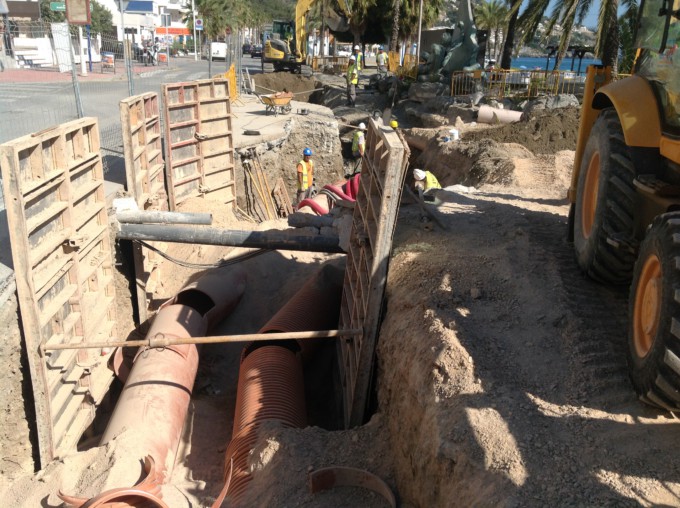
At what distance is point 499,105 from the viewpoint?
63.3 feet

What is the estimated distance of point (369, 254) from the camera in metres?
6.17

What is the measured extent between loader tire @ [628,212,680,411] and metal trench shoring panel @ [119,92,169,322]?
6.34 m

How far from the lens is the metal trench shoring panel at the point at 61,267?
516 centimetres

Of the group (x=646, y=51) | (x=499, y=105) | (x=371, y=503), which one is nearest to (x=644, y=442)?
(x=371, y=503)

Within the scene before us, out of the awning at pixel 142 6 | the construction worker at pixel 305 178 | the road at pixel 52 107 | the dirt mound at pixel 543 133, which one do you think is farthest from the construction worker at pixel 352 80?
the awning at pixel 142 6

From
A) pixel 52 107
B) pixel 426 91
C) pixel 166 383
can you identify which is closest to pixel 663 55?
pixel 166 383

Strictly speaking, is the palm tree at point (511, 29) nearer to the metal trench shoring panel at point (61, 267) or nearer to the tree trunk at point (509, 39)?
the tree trunk at point (509, 39)

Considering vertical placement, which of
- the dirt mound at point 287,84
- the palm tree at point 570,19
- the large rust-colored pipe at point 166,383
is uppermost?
the palm tree at point 570,19

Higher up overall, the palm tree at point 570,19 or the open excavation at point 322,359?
the palm tree at point 570,19

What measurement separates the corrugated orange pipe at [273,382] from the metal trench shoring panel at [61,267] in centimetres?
166

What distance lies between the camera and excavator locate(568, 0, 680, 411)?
3568 millimetres

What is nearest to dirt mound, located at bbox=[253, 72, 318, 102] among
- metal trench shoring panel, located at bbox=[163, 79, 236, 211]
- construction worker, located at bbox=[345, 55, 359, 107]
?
construction worker, located at bbox=[345, 55, 359, 107]

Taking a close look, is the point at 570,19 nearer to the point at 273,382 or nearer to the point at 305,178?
the point at 305,178

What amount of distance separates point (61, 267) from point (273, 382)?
2395 mm
